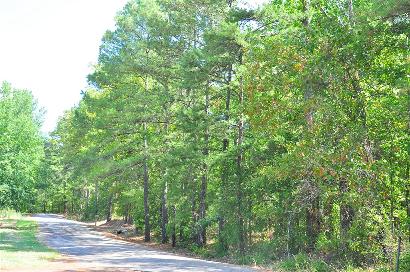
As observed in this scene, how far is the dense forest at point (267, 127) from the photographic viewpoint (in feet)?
37.1

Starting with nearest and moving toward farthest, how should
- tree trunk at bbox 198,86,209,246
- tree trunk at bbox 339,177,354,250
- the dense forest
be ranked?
the dense forest → tree trunk at bbox 339,177,354,250 → tree trunk at bbox 198,86,209,246

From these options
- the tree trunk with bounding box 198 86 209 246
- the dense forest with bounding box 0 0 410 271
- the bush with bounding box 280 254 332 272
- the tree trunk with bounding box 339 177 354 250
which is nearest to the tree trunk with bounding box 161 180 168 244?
the dense forest with bounding box 0 0 410 271

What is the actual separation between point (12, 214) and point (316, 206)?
4612cm

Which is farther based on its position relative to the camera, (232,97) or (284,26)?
(232,97)

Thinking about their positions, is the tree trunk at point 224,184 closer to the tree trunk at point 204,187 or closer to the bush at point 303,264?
the tree trunk at point 204,187

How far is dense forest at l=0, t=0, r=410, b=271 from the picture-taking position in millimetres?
11312

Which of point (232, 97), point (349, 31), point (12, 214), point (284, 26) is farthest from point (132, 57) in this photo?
point (12, 214)

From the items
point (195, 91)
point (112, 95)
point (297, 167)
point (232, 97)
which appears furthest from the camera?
point (112, 95)

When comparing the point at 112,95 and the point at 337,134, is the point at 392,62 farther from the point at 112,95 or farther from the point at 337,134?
the point at 112,95

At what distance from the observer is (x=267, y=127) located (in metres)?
16.9

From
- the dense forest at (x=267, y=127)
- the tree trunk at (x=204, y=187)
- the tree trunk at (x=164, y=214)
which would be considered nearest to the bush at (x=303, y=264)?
the dense forest at (x=267, y=127)

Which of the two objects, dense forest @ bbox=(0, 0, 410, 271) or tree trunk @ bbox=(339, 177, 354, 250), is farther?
tree trunk @ bbox=(339, 177, 354, 250)

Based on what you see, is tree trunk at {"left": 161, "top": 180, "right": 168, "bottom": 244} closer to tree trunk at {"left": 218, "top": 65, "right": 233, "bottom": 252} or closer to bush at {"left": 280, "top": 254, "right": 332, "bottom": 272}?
tree trunk at {"left": 218, "top": 65, "right": 233, "bottom": 252}

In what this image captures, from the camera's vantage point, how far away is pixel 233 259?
17594 mm
